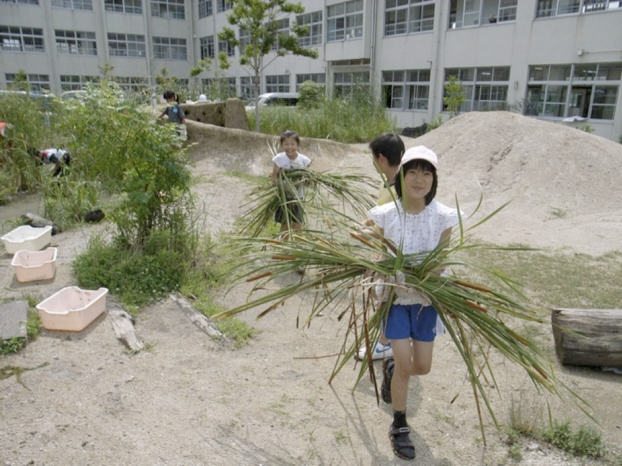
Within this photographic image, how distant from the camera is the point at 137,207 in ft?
13.5

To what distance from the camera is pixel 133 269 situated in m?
3.99

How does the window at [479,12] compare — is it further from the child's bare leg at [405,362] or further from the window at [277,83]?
the child's bare leg at [405,362]

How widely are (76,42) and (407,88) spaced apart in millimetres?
20521

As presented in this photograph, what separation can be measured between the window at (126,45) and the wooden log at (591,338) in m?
32.8

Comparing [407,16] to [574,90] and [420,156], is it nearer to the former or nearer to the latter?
[574,90]

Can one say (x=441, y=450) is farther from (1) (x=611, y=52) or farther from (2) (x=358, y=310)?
(1) (x=611, y=52)

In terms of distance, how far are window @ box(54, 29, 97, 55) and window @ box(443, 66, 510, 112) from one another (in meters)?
22.0

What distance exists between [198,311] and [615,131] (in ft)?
50.1

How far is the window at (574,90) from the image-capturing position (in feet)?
48.7

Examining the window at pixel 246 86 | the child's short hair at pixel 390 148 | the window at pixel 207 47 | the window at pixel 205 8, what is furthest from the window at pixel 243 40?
the child's short hair at pixel 390 148

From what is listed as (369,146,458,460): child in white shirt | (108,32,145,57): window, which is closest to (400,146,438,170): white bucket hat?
(369,146,458,460): child in white shirt

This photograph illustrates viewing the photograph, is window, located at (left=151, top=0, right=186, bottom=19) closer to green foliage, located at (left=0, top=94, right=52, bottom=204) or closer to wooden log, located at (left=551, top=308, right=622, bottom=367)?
green foliage, located at (left=0, top=94, right=52, bottom=204)

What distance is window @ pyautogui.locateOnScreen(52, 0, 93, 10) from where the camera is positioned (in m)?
28.2

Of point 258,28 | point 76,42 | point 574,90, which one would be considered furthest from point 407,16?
point 76,42
